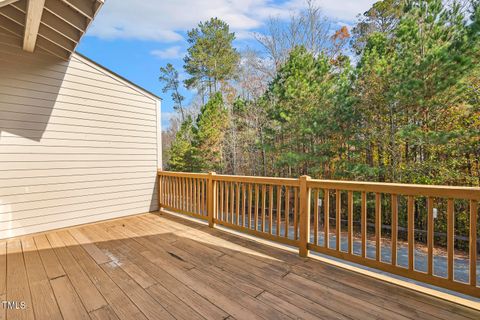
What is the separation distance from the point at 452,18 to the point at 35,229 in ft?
28.8

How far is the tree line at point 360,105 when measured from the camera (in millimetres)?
5141

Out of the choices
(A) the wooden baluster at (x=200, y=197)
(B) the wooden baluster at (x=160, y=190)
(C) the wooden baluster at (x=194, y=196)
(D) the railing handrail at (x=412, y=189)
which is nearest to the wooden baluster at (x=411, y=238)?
(D) the railing handrail at (x=412, y=189)

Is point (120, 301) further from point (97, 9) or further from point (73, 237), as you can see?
point (97, 9)

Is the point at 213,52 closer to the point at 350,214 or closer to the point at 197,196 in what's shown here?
the point at 197,196

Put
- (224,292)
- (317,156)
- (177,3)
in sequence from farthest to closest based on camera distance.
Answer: (317,156)
(177,3)
(224,292)

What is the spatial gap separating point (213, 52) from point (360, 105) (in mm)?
9176

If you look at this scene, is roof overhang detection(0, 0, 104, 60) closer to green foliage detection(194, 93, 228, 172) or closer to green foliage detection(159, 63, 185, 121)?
green foliage detection(194, 93, 228, 172)

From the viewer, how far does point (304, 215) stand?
2.62 meters

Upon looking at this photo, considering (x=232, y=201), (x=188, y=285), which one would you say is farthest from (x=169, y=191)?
(x=188, y=285)

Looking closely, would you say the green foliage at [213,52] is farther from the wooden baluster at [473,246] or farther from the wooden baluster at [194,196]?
the wooden baluster at [473,246]

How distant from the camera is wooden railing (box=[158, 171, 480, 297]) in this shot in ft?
5.94

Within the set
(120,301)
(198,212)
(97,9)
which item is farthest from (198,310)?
(97,9)

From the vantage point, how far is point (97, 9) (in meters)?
2.61

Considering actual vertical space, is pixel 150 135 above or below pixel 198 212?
above
